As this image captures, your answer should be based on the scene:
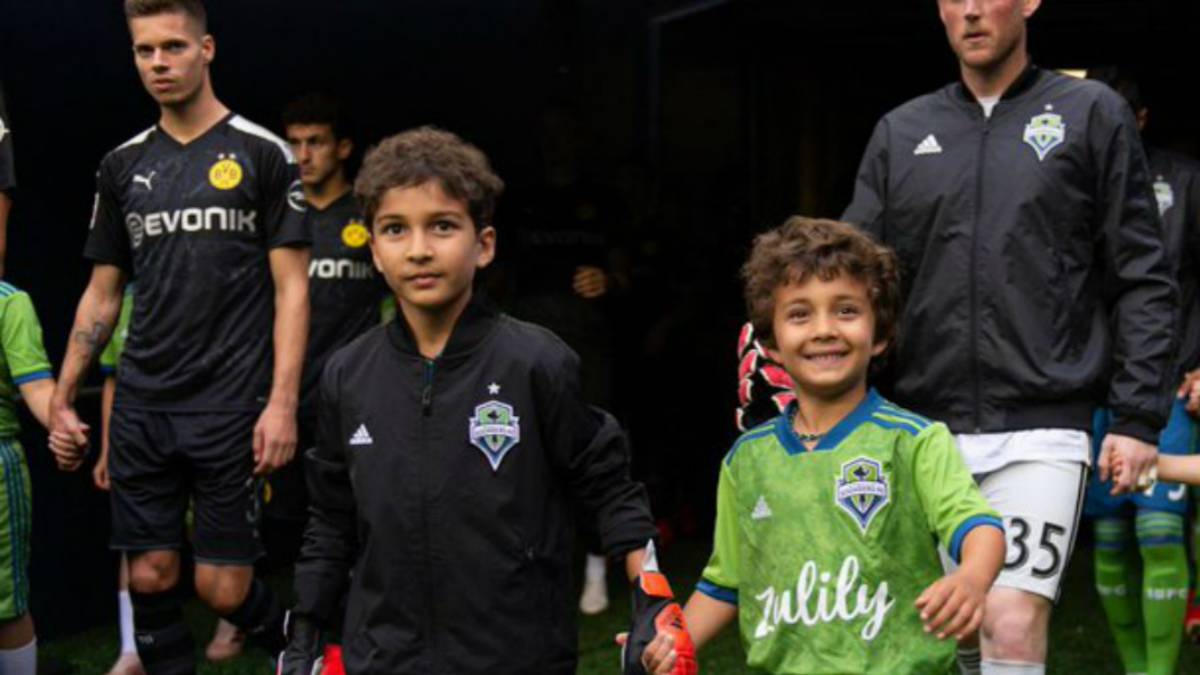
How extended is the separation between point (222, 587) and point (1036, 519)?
229 cm

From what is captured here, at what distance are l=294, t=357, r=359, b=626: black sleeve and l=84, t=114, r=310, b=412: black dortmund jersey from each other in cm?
157

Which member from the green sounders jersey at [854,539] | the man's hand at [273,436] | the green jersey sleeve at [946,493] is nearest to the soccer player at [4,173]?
the man's hand at [273,436]

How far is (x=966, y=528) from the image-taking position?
11.0 ft

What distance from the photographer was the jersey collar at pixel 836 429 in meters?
3.59

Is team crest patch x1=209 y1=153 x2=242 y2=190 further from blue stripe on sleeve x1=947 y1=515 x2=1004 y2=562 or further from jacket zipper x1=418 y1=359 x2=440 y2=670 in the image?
blue stripe on sleeve x1=947 y1=515 x2=1004 y2=562

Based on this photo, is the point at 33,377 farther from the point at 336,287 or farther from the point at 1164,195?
the point at 1164,195

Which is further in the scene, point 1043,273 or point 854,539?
point 1043,273

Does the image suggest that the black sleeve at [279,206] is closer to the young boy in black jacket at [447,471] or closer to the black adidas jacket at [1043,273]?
the young boy in black jacket at [447,471]

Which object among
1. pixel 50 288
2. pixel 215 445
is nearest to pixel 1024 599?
pixel 215 445

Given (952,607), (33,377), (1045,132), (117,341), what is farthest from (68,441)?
(952,607)

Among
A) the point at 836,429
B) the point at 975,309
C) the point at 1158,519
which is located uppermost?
the point at 975,309

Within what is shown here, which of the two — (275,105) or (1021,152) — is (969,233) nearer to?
(1021,152)

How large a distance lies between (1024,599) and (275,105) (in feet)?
15.9

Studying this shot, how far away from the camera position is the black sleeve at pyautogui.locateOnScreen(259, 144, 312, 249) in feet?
17.5
